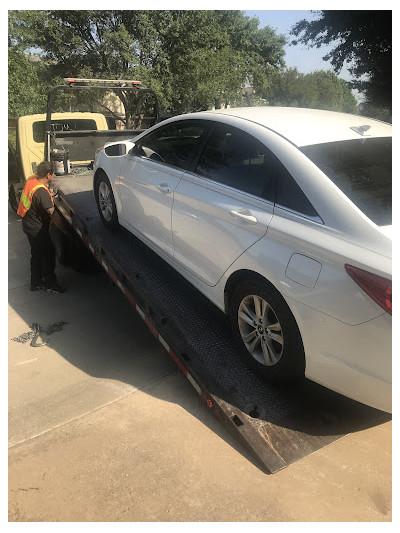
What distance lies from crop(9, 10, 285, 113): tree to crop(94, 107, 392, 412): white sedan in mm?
20030

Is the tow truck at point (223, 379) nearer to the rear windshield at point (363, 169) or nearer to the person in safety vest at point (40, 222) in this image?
the person in safety vest at point (40, 222)

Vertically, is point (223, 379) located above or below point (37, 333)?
above

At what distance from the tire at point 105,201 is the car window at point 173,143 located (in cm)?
65

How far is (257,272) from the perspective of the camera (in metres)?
2.46

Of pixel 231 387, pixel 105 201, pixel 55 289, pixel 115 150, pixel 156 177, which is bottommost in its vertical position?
pixel 55 289

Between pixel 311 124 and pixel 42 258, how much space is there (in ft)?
12.0

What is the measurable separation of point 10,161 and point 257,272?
7.35m

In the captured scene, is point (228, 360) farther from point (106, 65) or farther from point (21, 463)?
point (106, 65)

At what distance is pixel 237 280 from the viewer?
8.77 feet

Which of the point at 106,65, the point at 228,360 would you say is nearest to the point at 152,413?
the point at 228,360

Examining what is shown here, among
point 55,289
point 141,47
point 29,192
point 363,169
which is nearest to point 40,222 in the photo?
point 29,192

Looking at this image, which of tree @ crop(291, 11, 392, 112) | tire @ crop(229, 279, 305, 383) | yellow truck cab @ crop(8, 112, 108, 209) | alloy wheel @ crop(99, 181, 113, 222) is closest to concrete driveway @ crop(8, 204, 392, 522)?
tire @ crop(229, 279, 305, 383)

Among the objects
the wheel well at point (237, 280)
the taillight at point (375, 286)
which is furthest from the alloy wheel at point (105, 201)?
the taillight at point (375, 286)

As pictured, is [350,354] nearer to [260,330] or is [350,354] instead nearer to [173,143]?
[260,330]
